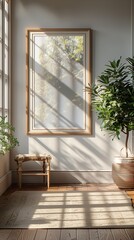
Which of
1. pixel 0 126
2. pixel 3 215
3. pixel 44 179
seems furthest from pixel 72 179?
pixel 3 215

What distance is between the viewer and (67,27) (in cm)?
671

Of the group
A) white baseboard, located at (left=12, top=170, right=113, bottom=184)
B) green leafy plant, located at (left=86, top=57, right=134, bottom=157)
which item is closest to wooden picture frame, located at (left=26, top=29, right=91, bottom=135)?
green leafy plant, located at (left=86, top=57, right=134, bottom=157)

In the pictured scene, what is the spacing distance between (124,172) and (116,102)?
1.05m

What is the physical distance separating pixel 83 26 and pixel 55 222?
3644 millimetres

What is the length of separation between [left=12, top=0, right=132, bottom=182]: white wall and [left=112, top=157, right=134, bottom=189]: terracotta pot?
1.84 ft

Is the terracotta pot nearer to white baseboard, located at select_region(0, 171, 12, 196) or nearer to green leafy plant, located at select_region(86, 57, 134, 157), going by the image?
green leafy plant, located at select_region(86, 57, 134, 157)

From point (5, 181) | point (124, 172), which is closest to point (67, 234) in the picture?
point (124, 172)

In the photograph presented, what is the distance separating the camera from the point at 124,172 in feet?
20.0

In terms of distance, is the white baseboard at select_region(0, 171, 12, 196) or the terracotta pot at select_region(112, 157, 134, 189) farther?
the terracotta pot at select_region(112, 157, 134, 189)

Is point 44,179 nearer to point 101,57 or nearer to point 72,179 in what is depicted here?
point 72,179

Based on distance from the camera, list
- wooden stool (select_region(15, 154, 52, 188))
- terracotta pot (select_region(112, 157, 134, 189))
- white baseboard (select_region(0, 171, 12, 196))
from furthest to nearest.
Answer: wooden stool (select_region(15, 154, 52, 188)) < terracotta pot (select_region(112, 157, 134, 189)) < white baseboard (select_region(0, 171, 12, 196))

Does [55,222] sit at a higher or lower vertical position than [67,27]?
lower

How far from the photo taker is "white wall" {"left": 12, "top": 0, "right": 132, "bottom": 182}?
6.71 m

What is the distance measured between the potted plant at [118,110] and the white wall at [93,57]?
451mm
